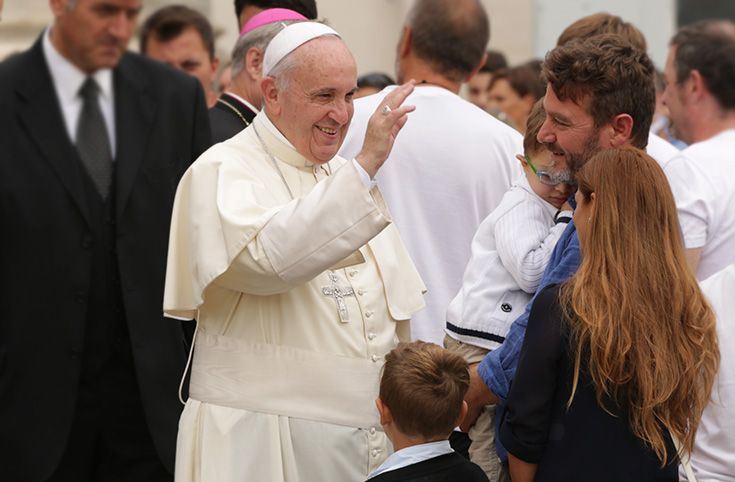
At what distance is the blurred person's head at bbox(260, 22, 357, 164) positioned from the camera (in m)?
4.22

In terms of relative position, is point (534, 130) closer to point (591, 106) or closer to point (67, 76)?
point (591, 106)

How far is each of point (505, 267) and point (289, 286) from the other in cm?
71

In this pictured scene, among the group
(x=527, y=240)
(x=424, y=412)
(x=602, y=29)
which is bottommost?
(x=424, y=412)

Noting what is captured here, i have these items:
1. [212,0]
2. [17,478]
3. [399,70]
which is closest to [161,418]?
[17,478]

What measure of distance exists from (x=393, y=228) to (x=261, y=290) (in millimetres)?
729

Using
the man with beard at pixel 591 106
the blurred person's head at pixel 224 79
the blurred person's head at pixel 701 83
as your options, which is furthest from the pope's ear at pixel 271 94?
Result: the blurred person's head at pixel 224 79

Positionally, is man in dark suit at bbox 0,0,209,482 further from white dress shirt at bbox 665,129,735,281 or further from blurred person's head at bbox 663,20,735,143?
blurred person's head at bbox 663,20,735,143

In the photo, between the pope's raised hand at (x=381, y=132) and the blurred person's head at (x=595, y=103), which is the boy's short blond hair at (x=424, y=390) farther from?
the blurred person's head at (x=595, y=103)

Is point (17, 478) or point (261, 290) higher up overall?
point (261, 290)

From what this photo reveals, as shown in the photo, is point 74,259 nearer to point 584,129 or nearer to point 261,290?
point 261,290

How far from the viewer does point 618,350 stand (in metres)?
3.63

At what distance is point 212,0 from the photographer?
396 inches

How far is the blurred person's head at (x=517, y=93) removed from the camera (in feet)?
29.3

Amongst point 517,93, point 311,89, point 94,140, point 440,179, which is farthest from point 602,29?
point 517,93
